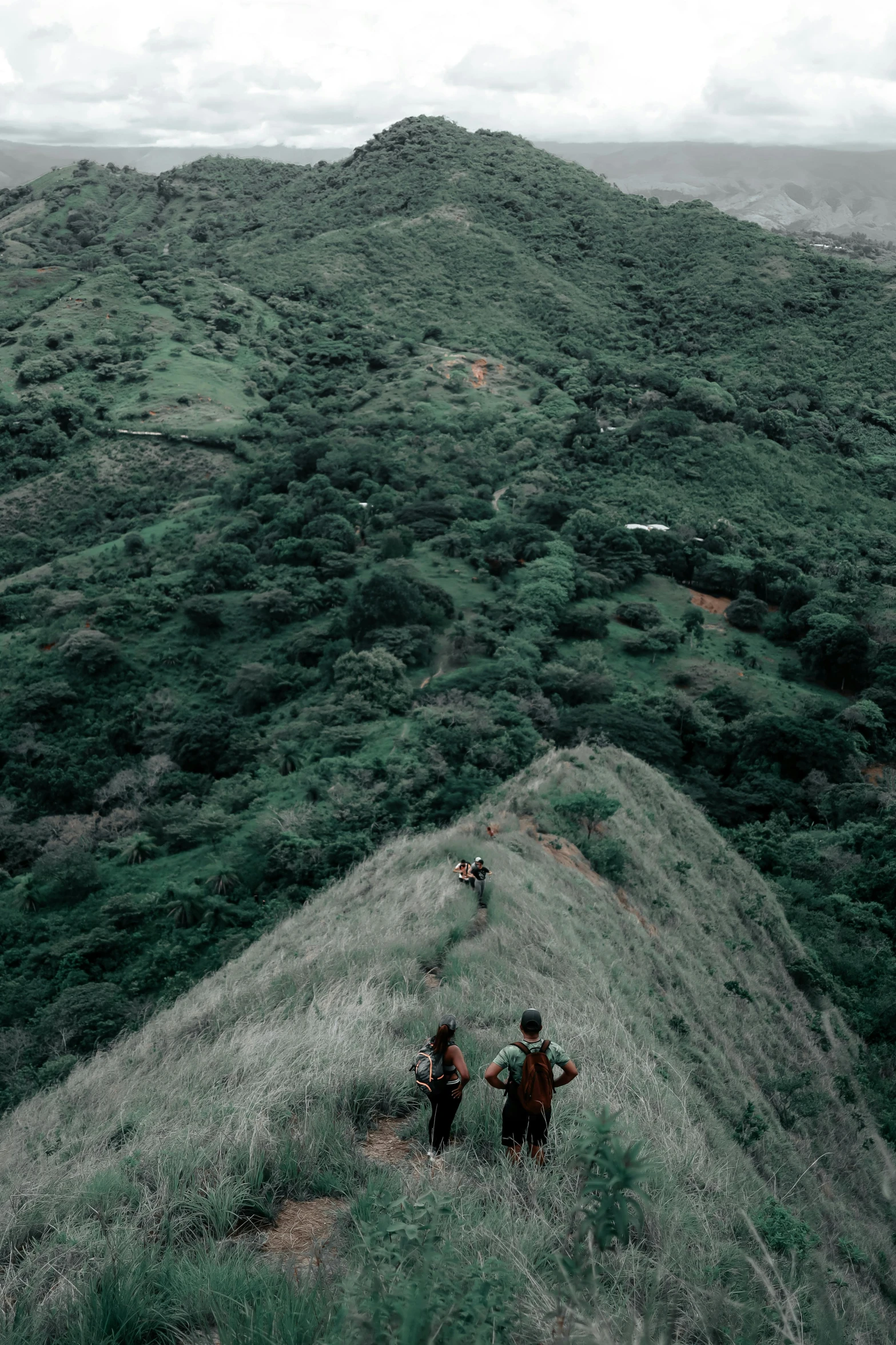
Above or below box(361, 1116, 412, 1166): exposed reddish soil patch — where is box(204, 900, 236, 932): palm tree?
below

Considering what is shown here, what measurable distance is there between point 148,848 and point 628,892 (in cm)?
1647

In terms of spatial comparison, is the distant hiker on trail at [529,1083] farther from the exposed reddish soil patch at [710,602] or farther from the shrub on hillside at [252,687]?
the exposed reddish soil patch at [710,602]

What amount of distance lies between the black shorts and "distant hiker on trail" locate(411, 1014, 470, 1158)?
11.8 inches

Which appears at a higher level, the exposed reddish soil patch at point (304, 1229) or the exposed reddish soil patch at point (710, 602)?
the exposed reddish soil patch at point (304, 1229)

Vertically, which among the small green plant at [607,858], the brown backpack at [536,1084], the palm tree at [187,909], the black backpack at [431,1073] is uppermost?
the brown backpack at [536,1084]

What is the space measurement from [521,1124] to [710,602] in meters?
44.2

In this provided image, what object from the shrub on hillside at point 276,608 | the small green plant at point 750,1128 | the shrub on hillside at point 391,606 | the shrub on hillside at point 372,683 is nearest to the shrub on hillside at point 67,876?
the shrub on hillside at point 372,683

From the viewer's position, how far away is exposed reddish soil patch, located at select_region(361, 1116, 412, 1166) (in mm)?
5488

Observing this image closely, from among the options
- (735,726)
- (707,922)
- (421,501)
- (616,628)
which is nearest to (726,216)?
(421,501)

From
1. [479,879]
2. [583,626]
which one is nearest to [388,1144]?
[479,879]

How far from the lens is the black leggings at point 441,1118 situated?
532 cm

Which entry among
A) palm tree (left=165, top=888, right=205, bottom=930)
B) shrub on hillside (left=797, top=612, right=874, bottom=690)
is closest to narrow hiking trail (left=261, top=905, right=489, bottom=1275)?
palm tree (left=165, top=888, right=205, bottom=930)

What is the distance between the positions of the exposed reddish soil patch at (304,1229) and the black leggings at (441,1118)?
706 millimetres

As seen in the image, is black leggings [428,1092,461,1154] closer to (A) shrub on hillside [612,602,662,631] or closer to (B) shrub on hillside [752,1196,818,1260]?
(B) shrub on hillside [752,1196,818,1260]
